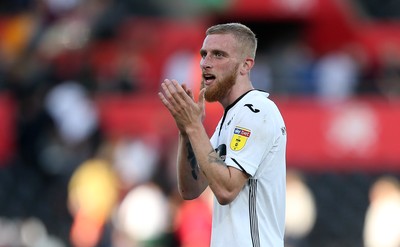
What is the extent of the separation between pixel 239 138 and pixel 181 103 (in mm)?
366

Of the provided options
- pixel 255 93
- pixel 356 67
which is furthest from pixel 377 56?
pixel 255 93

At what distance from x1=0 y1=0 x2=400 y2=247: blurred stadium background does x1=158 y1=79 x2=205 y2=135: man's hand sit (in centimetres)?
604

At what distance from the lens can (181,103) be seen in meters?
5.47

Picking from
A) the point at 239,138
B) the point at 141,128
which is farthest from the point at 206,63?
the point at 141,128

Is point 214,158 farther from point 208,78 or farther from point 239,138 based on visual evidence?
point 208,78

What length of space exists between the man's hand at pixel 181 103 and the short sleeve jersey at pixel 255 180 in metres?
0.25

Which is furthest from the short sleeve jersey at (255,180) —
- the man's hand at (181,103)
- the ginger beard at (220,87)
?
the man's hand at (181,103)

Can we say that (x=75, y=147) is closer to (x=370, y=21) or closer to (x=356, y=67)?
(x=356, y=67)

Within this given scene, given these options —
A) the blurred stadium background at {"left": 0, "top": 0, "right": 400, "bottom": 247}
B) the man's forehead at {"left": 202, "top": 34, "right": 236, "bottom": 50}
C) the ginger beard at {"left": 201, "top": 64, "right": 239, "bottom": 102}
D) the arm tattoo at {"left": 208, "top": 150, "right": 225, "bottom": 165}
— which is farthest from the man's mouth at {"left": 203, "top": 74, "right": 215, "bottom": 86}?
the blurred stadium background at {"left": 0, "top": 0, "right": 400, "bottom": 247}

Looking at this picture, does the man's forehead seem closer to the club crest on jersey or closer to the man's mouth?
the man's mouth

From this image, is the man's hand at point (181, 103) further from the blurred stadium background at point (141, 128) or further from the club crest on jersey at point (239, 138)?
the blurred stadium background at point (141, 128)

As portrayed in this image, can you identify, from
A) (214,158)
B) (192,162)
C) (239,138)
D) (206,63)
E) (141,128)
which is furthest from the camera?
(141,128)

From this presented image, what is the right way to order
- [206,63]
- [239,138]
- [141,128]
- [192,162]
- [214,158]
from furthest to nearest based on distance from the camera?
1. [141,128]
2. [192,162]
3. [206,63]
4. [239,138]
5. [214,158]

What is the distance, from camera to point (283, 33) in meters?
17.7
